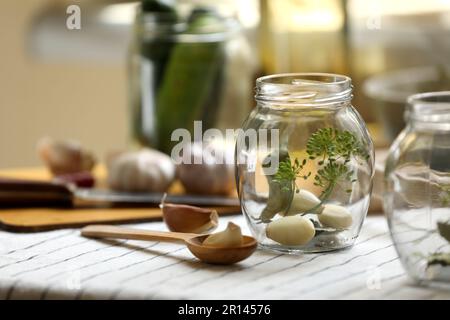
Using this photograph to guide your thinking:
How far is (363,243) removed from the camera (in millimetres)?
994

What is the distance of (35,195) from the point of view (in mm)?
1223

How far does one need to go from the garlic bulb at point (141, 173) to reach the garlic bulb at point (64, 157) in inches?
4.4

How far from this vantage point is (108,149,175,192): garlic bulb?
125 centimetres

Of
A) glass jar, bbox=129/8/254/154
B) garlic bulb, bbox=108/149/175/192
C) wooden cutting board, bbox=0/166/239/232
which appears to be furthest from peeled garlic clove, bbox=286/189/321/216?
glass jar, bbox=129/8/254/154

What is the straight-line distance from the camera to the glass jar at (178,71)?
4.56 feet

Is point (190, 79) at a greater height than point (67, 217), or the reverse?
point (190, 79)

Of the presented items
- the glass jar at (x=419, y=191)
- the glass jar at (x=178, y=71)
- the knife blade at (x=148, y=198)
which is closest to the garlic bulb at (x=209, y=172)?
the knife blade at (x=148, y=198)

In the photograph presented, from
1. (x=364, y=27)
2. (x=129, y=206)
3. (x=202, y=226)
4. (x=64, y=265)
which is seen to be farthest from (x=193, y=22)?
(x=364, y=27)

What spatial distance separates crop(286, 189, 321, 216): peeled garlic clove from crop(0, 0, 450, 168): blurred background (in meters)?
0.44

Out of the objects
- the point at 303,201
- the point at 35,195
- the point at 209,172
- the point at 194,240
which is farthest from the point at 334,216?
the point at 35,195

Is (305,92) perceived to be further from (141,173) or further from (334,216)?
(141,173)

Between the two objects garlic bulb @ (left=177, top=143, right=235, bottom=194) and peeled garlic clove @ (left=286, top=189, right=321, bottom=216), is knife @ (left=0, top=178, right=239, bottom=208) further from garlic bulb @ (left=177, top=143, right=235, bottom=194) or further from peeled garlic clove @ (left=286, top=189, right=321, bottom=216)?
peeled garlic clove @ (left=286, top=189, right=321, bottom=216)

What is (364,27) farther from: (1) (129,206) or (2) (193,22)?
(1) (129,206)

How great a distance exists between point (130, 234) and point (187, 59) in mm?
453
